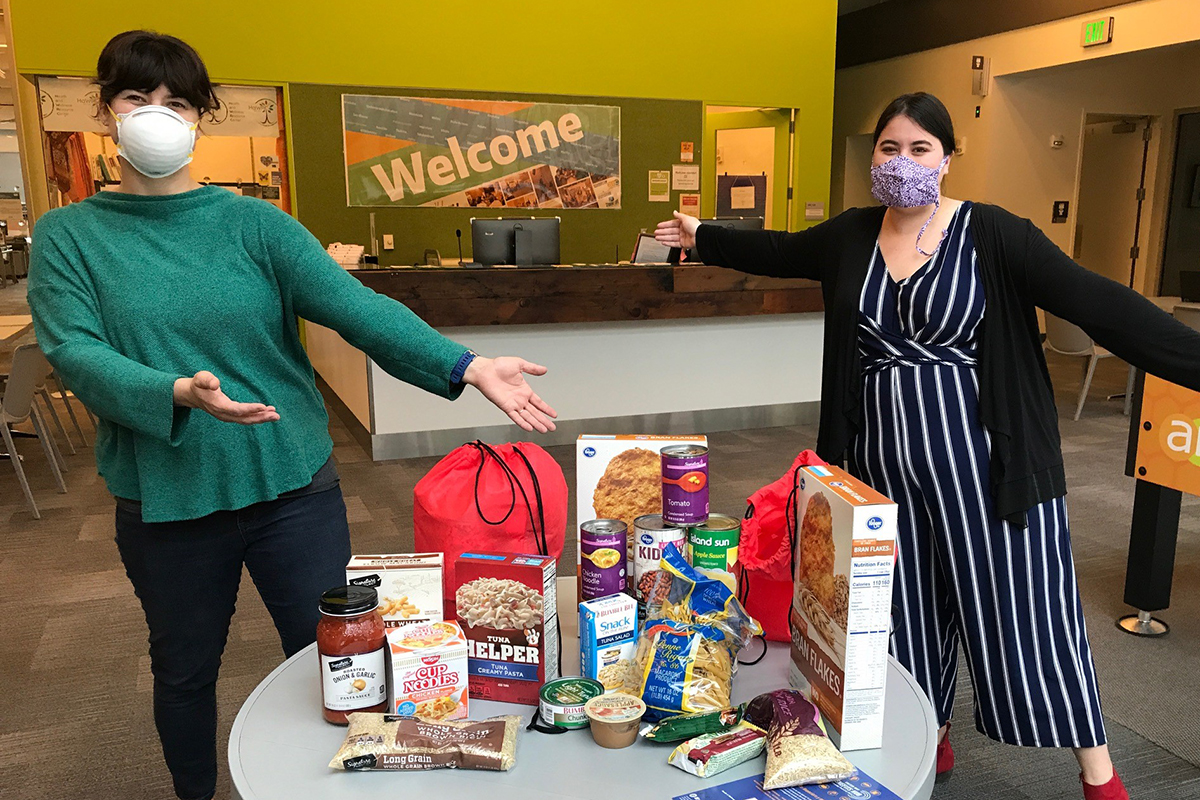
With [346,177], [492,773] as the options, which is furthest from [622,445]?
[346,177]

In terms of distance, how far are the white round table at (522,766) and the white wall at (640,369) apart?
375cm

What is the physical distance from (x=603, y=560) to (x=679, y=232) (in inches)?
49.0

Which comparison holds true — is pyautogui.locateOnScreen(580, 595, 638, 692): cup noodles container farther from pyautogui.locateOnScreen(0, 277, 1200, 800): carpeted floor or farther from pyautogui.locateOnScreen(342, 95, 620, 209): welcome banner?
pyautogui.locateOnScreen(342, 95, 620, 209): welcome banner

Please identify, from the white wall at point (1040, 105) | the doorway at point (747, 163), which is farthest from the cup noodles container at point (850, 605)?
the white wall at point (1040, 105)

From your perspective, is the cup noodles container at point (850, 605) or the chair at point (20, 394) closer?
the cup noodles container at point (850, 605)

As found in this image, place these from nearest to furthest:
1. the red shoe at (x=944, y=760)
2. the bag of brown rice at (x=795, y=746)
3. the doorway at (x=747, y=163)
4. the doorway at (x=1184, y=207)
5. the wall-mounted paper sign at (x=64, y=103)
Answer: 1. the bag of brown rice at (x=795, y=746)
2. the red shoe at (x=944, y=760)
3. the wall-mounted paper sign at (x=64, y=103)
4. the doorway at (x=747, y=163)
5. the doorway at (x=1184, y=207)

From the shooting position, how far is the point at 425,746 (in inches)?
41.1

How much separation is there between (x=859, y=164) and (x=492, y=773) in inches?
439

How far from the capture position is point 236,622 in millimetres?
2980

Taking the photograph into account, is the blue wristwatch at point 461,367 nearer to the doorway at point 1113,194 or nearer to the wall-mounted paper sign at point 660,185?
the wall-mounted paper sign at point 660,185

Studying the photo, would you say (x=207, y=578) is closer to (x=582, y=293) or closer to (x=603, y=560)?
(x=603, y=560)

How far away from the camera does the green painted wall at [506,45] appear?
6621mm

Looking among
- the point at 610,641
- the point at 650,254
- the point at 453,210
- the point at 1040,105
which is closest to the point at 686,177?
the point at 453,210

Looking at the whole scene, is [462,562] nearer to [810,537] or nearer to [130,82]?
[810,537]
